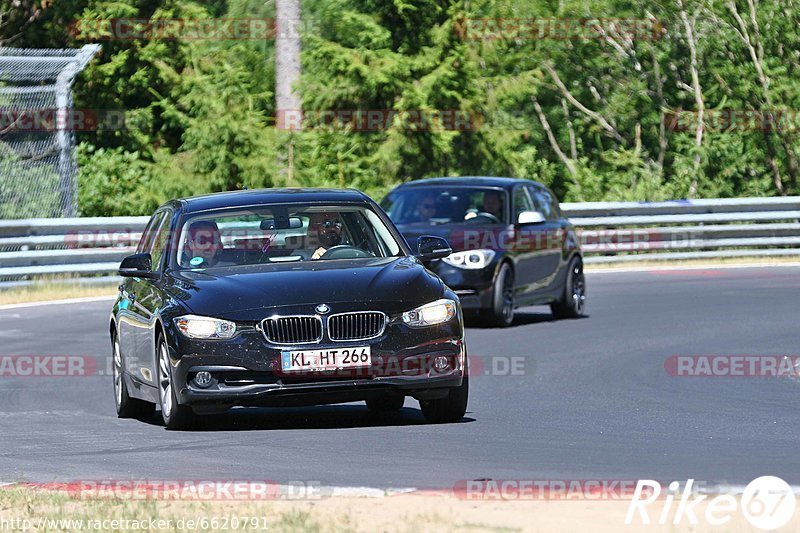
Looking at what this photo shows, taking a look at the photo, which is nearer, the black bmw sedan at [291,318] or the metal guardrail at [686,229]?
the black bmw sedan at [291,318]

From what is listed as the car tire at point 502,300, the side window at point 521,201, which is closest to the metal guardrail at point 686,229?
the side window at point 521,201

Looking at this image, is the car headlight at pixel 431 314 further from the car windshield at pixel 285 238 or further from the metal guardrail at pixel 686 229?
the metal guardrail at pixel 686 229

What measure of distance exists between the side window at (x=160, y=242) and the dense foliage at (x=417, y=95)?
55.3 ft

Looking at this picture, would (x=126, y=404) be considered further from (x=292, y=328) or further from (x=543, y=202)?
(x=543, y=202)

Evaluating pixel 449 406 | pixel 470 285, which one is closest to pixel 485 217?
pixel 470 285

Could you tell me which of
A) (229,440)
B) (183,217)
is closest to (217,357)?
(229,440)

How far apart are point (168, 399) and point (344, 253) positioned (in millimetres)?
1531

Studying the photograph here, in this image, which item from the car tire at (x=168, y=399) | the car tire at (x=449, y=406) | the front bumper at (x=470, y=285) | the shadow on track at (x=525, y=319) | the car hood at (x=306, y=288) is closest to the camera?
the car hood at (x=306, y=288)

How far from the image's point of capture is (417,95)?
34062 millimetres

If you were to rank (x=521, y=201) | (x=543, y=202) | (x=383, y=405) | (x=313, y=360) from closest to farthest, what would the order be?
(x=313, y=360) → (x=383, y=405) → (x=521, y=201) → (x=543, y=202)

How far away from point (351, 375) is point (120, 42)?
1040 inches

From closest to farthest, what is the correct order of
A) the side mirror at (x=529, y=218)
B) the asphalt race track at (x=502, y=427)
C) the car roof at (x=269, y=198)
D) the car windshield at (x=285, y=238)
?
the asphalt race track at (x=502, y=427), the car windshield at (x=285, y=238), the car roof at (x=269, y=198), the side mirror at (x=529, y=218)

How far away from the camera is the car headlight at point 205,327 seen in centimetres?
1049

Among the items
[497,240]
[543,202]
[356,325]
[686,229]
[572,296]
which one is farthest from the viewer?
[686,229]
